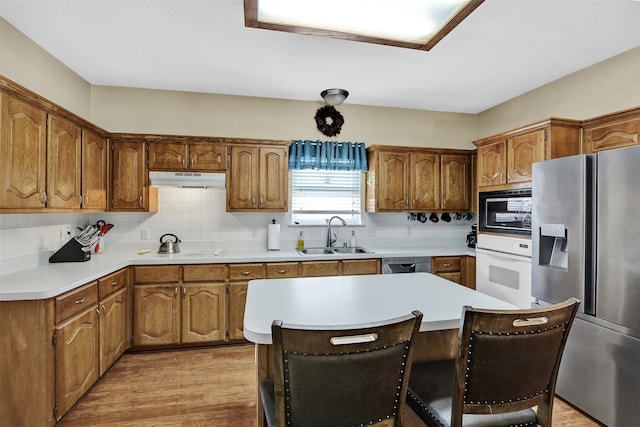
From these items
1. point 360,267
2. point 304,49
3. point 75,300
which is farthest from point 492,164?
point 75,300

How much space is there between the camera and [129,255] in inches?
126

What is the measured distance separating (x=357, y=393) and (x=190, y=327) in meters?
2.58

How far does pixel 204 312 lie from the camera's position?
311 centimetres

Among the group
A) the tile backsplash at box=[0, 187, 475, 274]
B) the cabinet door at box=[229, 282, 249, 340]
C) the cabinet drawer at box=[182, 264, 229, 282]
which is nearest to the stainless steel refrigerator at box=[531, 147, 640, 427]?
the tile backsplash at box=[0, 187, 475, 274]

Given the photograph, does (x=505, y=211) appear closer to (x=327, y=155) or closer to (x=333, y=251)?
(x=333, y=251)

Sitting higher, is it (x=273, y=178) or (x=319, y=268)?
(x=273, y=178)

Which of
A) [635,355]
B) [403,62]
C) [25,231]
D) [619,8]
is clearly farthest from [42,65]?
[635,355]

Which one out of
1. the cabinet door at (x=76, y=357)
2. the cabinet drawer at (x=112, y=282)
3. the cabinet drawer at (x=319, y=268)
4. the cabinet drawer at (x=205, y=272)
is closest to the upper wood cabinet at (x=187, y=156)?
the cabinet drawer at (x=205, y=272)

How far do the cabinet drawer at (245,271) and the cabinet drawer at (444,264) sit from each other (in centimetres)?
188

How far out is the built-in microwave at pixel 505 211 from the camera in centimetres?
288

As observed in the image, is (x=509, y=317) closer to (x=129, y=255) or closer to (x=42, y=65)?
(x=129, y=255)

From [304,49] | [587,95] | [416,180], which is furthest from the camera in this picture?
[416,180]

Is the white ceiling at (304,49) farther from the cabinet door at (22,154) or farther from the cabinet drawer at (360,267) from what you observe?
the cabinet drawer at (360,267)

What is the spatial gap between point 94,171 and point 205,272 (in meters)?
1.37
